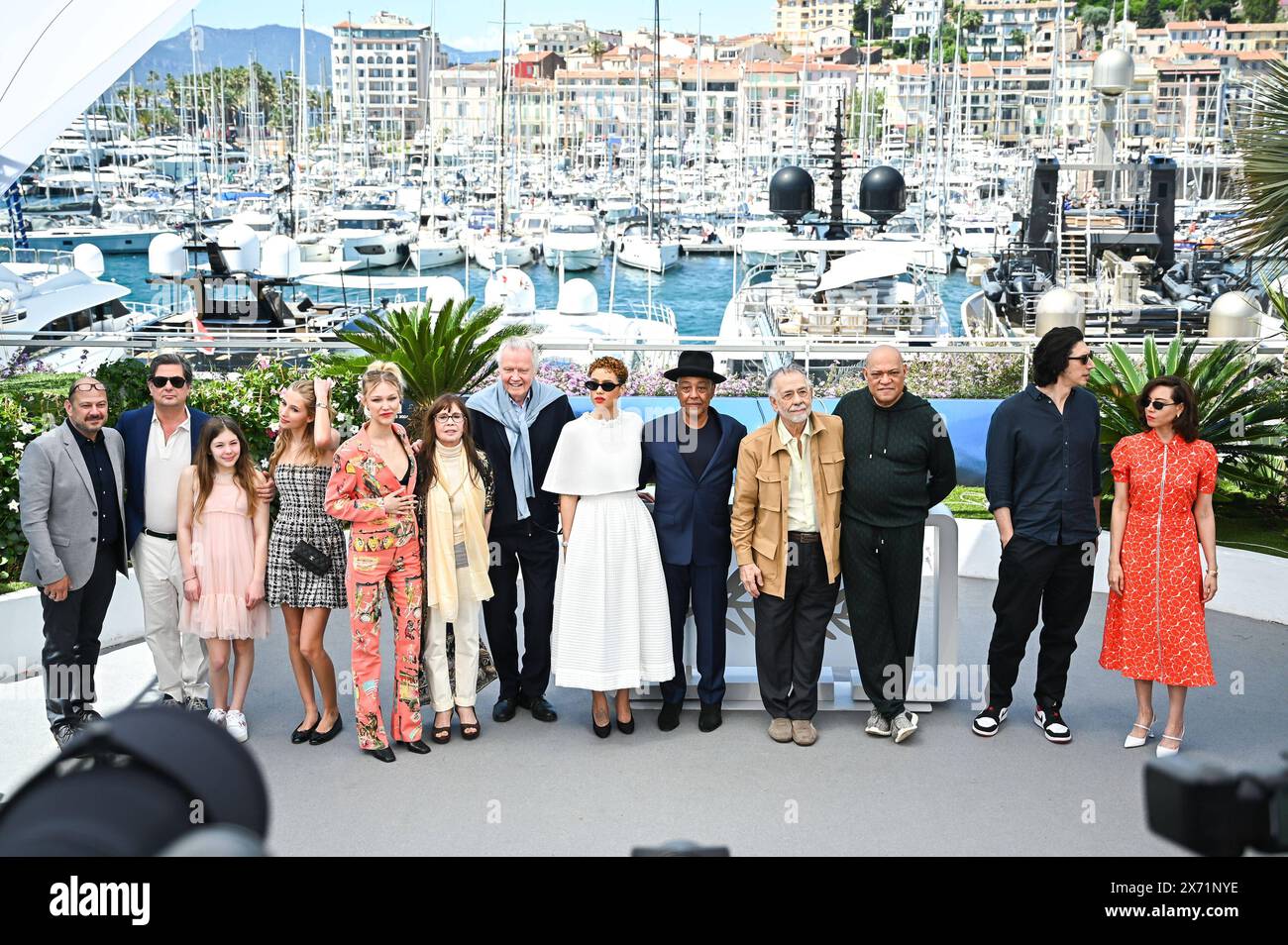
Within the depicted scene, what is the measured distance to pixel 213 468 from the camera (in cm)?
615

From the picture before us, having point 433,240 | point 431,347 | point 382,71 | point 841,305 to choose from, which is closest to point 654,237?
point 433,240

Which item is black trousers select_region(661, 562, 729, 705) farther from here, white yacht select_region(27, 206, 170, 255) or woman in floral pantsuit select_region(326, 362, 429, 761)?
white yacht select_region(27, 206, 170, 255)

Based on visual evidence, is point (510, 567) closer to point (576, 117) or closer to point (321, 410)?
point (321, 410)

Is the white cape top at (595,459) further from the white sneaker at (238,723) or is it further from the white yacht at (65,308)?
the white yacht at (65,308)

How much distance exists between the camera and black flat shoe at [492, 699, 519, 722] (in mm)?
6487

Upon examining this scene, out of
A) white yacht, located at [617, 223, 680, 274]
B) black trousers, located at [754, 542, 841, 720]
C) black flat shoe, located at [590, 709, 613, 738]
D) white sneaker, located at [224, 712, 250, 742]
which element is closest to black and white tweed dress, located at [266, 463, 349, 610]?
white sneaker, located at [224, 712, 250, 742]

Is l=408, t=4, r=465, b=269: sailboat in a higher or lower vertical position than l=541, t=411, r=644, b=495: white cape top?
higher

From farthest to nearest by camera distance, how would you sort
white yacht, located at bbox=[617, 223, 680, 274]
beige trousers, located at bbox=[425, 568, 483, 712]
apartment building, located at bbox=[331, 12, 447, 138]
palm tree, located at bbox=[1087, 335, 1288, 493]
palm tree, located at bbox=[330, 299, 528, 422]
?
apartment building, located at bbox=[331, 12, 447, 138] → white yacht, located at bbox=[617, 223, 680, 274] → palm tree, located at bbox=[330, 299, 528, 422] → palm tree, located at bbox=[1087, 335, 1288, 493] → beige trousers, located at bbox=[425, 568, 483, 712]

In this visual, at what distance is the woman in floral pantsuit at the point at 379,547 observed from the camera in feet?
19.2

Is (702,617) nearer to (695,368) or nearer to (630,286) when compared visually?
(695,368)

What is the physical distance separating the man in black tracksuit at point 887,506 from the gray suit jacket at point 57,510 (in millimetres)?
3370

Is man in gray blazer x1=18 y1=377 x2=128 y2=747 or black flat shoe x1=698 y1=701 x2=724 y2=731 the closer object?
man in gray blazer x1=18 y1=377 x2=128 y2=747

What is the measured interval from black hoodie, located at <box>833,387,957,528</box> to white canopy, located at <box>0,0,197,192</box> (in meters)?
3.84

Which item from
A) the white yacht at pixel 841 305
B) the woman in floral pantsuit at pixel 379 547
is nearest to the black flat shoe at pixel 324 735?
the woman in floral pantsuit at pixel 379 547
